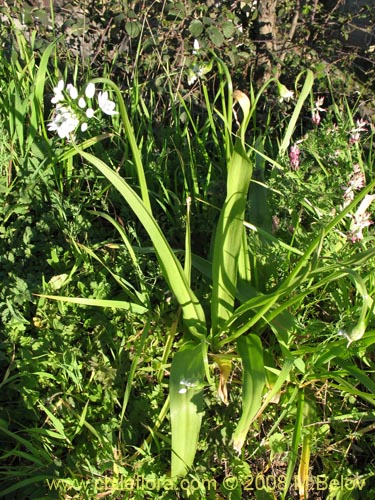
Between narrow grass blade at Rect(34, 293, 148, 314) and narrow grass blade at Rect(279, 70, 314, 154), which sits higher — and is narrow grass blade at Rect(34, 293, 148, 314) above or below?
below

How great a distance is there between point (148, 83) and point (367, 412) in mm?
1786

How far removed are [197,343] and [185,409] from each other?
261mm

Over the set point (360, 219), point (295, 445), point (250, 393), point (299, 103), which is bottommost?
point (295, 445)

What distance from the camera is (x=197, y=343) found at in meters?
1.73

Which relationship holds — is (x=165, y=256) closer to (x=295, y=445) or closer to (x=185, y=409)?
(x=185, y=409)

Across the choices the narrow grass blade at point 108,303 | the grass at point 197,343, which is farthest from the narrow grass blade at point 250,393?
the narrow grass blade at point 108,303

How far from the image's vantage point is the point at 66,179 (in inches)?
87.7

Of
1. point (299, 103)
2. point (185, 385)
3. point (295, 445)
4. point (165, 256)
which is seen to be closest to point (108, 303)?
point (165, 256)

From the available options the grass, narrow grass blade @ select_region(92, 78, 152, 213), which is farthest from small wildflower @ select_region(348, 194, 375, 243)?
narrow grass blade @ select_region(92, 78, 152, 213)

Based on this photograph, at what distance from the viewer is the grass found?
1523 millimetres

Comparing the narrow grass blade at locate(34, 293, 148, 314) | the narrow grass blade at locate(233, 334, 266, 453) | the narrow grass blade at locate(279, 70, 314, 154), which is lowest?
the narrow grass blade at locate(233, 334, 266, 453)

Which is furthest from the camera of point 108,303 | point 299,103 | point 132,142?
point 299,103

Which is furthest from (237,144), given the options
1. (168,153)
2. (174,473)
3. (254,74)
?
(254,74)

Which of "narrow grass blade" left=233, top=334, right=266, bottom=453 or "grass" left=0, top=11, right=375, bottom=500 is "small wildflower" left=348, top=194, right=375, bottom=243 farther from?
"narrow grass blade" left=233, top=334, right=266, bottom=453
